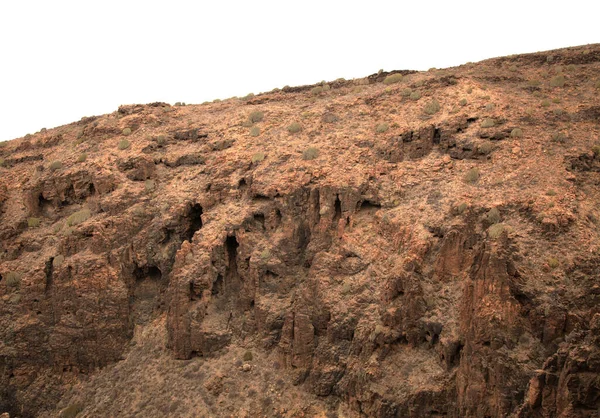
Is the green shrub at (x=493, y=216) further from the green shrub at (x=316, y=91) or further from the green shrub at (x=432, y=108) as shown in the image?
the green shrub at (x=316, y=91)

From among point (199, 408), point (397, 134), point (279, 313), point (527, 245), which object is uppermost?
point (397, 134)

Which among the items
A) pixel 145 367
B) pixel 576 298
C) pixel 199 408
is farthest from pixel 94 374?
pixel 576 298

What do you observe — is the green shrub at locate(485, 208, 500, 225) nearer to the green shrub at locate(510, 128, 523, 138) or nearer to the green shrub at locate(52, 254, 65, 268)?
the green shrub at locate(510, 128, 523, 138)

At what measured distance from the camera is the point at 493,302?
20.2 metres

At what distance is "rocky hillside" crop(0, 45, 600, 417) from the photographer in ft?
68.4

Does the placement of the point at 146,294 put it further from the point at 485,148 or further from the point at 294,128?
the point at 485,148

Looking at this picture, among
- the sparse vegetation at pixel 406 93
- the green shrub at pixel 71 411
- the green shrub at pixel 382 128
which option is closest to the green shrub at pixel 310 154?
the green shrub at pixel 382 128

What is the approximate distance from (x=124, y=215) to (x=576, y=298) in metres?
23.1

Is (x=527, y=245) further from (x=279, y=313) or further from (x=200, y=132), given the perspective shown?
(x=200, y=132)

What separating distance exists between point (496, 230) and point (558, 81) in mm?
15385

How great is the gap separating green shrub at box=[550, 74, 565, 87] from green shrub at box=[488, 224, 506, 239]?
14.6 metres

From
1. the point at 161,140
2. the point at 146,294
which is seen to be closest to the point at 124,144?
the point at 161,140

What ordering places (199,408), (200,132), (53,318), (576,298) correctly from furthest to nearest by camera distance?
(200,132) < (53,318) < (199,408) < (576,298)

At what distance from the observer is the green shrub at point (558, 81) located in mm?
32469
